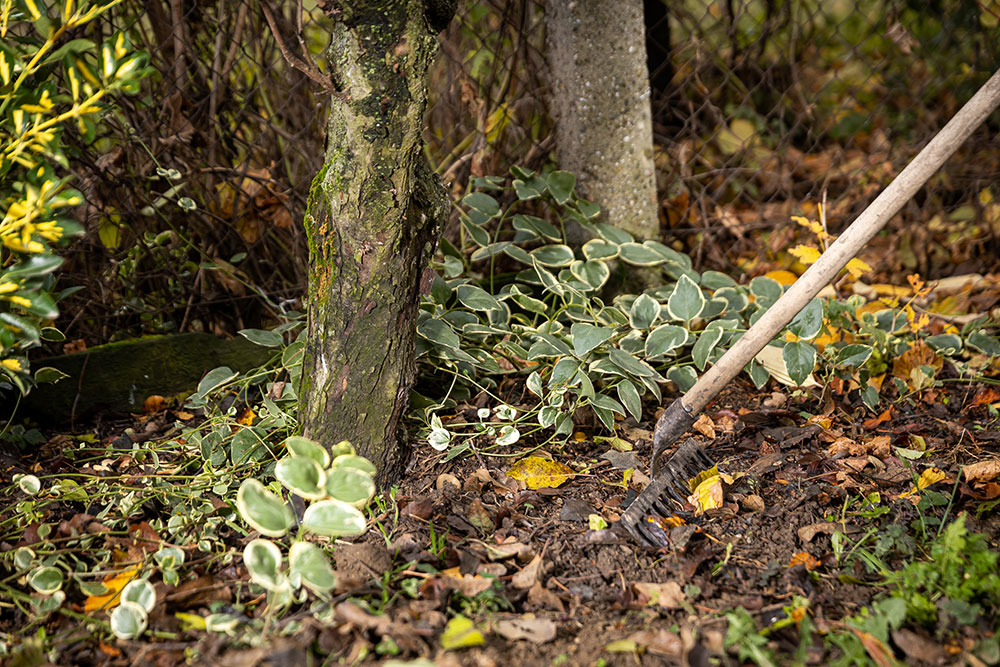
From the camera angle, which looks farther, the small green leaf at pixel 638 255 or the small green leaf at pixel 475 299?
the small green leaf at pixel 638 255

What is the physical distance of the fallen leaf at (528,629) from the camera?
1.16m

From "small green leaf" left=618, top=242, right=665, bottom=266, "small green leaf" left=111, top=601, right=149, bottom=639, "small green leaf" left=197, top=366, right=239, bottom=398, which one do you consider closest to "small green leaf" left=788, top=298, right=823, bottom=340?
"small green leaf" left=618, top=242, right=665, bottom=266

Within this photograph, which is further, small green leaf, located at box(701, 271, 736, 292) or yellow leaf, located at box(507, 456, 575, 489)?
small green leaf, located at box(701, 271, 736, 292)

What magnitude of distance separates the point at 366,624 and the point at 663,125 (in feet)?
7.73

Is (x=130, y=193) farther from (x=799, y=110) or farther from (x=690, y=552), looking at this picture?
(x=799, y=110)

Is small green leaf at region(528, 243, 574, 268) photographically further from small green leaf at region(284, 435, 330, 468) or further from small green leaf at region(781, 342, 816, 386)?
small green leaf at region(284, 435, 330, 468)

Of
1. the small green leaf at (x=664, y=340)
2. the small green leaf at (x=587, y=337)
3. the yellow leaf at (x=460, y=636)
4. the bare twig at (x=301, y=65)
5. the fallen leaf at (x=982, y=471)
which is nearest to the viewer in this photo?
the yellow leaf at (x=460, y=636)

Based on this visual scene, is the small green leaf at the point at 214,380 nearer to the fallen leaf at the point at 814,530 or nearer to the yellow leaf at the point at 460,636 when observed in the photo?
the yellow leaf at the point at 460,636

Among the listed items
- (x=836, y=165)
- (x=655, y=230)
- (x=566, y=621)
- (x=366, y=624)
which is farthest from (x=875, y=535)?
(x=836, y=165)

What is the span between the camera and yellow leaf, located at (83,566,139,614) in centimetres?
129

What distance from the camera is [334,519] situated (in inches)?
45.9

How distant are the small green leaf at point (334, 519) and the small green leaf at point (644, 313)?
1029 mm

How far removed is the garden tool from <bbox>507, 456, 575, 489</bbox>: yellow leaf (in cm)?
20

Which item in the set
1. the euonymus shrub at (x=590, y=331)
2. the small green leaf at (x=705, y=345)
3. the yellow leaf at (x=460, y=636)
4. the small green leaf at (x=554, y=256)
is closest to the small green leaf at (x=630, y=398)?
the euonymus shrub at (x=590, y=331)
